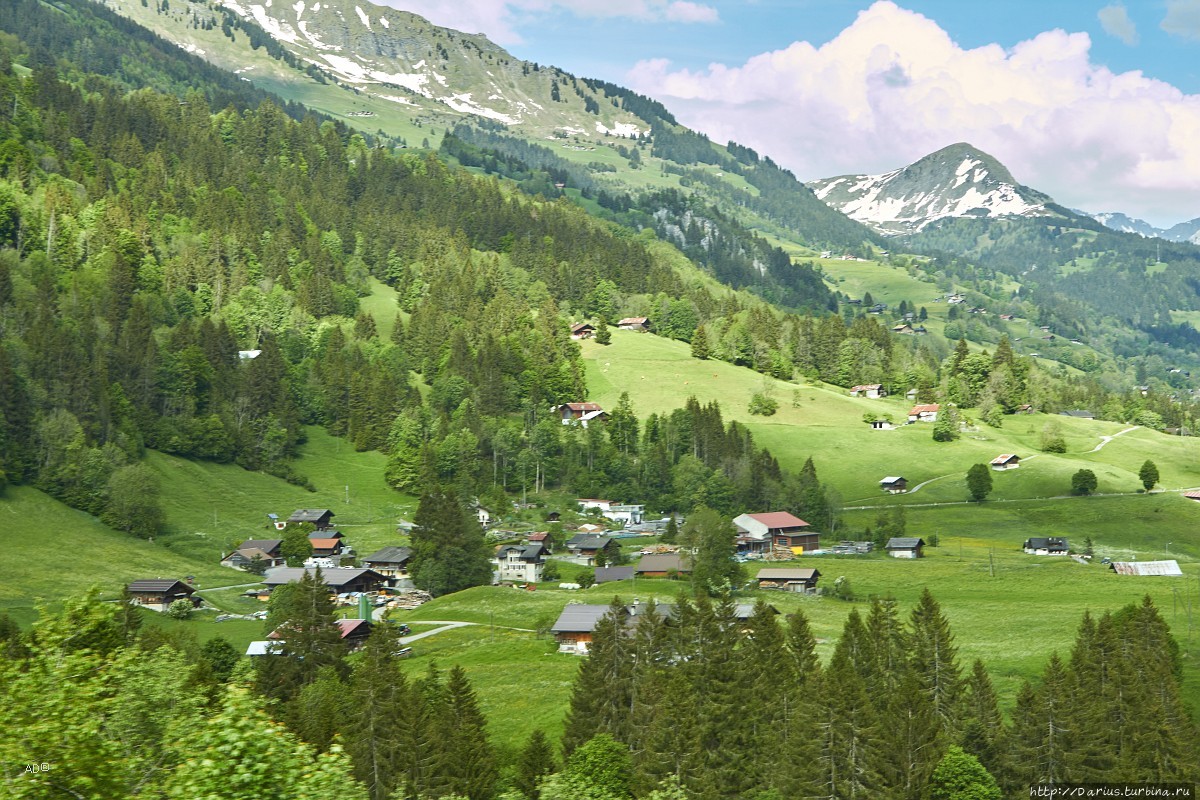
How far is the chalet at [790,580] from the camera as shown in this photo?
373ft

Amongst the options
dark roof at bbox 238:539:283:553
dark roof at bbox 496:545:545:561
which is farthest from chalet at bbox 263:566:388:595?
dark roof at bbox 496:545:545:561

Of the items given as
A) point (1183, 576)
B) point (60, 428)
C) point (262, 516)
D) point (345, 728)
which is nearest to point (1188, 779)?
point (345, 728)

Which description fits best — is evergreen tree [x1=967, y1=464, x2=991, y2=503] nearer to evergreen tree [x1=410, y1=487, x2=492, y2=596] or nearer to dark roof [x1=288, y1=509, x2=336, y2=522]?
evergreen tree [x1=410, y1=487, x2=492, y2=596]

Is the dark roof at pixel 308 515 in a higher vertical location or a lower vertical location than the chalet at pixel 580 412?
lower

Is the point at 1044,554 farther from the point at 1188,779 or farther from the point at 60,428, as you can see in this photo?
the point at 60,428

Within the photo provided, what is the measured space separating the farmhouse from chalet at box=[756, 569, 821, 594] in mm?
66041

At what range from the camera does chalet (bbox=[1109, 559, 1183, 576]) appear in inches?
4557

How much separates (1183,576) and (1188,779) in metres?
69.5

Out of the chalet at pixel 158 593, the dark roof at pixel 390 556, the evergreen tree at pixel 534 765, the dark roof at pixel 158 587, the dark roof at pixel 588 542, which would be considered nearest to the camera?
the evergreen tree at pixel 534 765

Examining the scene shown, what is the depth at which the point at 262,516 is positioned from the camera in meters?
137

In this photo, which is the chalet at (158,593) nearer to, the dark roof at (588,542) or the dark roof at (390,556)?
the dark roof at (390,556)

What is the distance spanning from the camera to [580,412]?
18688cm

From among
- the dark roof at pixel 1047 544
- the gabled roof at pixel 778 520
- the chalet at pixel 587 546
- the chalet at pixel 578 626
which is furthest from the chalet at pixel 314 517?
the dark roof at pixel 1047 544

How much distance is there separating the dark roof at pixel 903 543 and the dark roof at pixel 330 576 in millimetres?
61218
